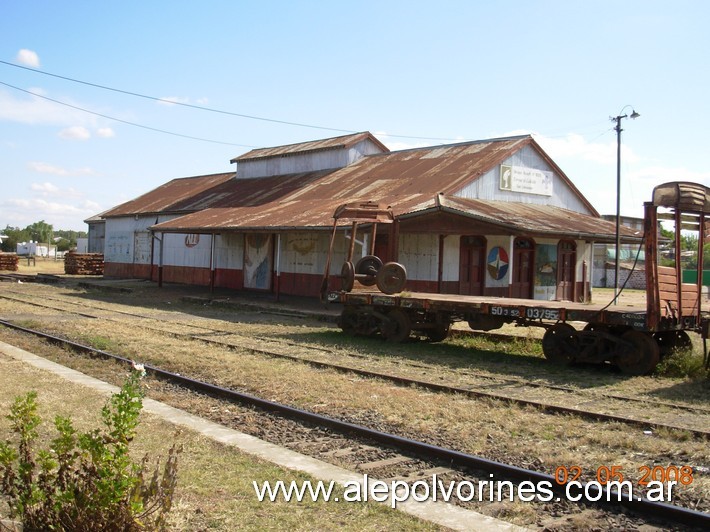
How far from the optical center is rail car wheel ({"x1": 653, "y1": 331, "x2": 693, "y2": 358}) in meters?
12.1

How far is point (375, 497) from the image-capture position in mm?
5617

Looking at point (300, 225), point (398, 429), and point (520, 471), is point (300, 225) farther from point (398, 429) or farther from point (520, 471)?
point (520, 471)

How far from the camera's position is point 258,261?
93.7ft

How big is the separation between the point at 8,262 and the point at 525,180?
36.9 metres

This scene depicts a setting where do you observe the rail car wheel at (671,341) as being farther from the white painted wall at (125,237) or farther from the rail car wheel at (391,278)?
the white painted wall at (125,237)

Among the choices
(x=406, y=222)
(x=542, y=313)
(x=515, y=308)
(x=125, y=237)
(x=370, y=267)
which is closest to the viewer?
(x=542, y=313)

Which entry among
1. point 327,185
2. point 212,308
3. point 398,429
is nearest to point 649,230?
point 398,429

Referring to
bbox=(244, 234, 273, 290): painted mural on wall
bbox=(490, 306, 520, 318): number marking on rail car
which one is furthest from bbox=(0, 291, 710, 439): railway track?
bbox=(244, 234, 273, 290): painted mural on wall

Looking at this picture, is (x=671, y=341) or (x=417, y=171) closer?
(x=671, y=341)

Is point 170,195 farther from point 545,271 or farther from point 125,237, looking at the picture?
point 545,271

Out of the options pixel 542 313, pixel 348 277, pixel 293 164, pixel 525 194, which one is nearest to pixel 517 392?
pixel 542 313

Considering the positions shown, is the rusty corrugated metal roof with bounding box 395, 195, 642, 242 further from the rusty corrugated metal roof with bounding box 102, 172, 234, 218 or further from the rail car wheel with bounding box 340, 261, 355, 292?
the rusty corrugated metal roof with bounding box 102, 172, 234, 218

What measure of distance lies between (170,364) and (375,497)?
7188mm

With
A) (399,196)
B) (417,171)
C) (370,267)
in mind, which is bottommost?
(370,267)
